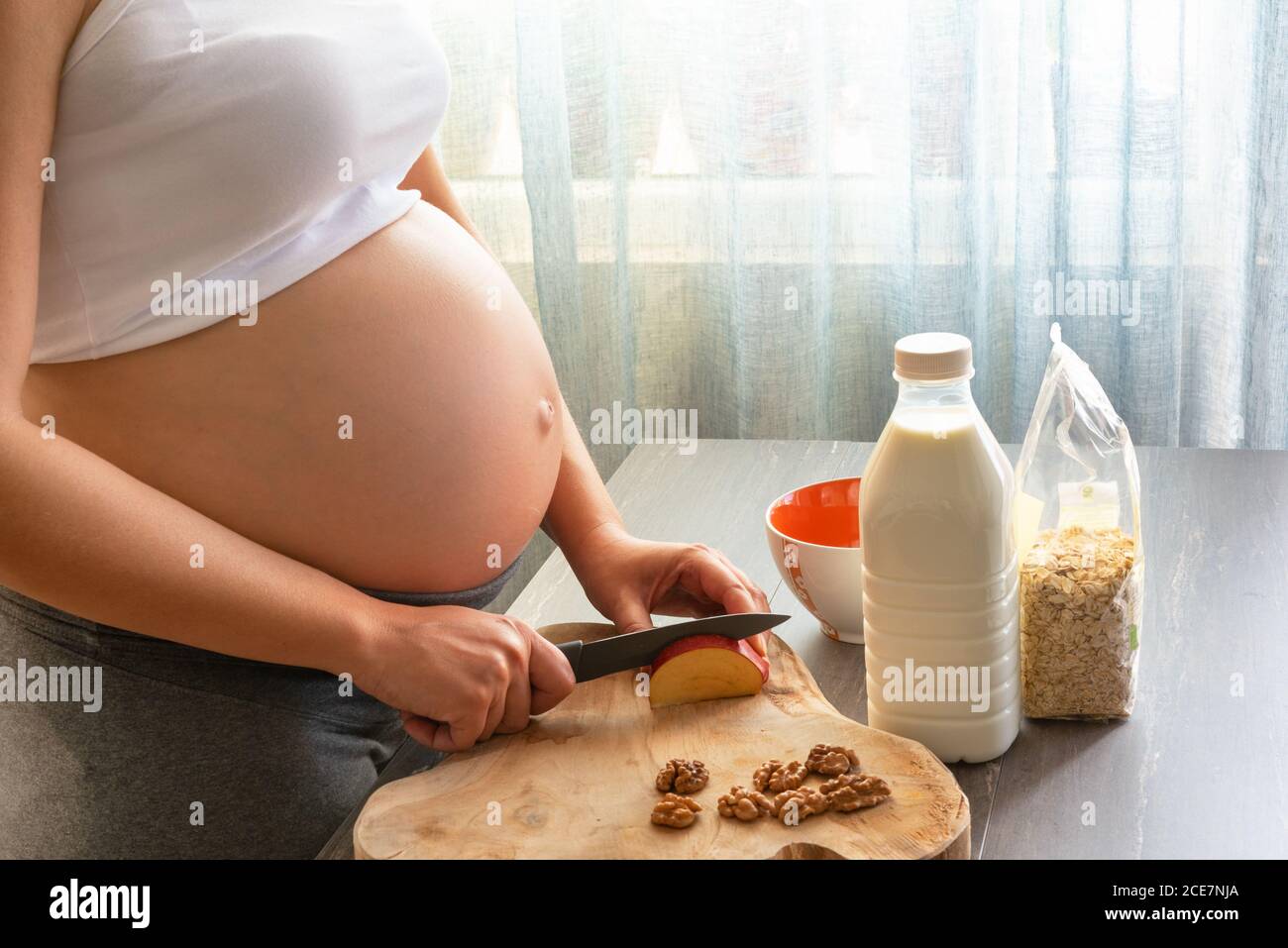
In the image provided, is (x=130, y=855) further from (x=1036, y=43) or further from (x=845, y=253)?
(x=1036, y=43)

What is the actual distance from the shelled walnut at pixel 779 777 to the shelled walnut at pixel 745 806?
0.02 m

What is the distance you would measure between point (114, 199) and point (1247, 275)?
56.4 inches

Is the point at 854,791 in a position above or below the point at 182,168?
below

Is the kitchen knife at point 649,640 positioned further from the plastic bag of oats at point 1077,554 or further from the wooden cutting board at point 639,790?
the plastic bag of oats at point 1077,554

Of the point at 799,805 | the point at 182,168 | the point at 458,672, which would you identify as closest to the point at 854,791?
the point at 799,805

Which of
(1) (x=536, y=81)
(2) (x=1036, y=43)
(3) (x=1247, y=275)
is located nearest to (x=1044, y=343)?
(3) (x=1247, y=275)

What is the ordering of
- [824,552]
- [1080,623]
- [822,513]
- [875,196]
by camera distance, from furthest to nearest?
[875,196] < [822,513] < [824,552] < [1080,623]

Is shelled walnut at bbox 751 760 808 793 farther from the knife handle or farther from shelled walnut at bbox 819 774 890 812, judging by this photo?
the knife handle

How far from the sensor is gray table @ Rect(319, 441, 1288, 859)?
2.48 feet

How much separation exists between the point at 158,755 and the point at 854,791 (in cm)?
43

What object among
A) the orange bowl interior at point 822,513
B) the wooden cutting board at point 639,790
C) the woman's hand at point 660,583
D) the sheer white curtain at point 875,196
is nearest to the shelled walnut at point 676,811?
the wooden cutting board at point 639,790

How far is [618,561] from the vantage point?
100 centimetres

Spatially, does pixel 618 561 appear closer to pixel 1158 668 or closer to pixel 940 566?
pixel 940 566

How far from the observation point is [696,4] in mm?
1855
